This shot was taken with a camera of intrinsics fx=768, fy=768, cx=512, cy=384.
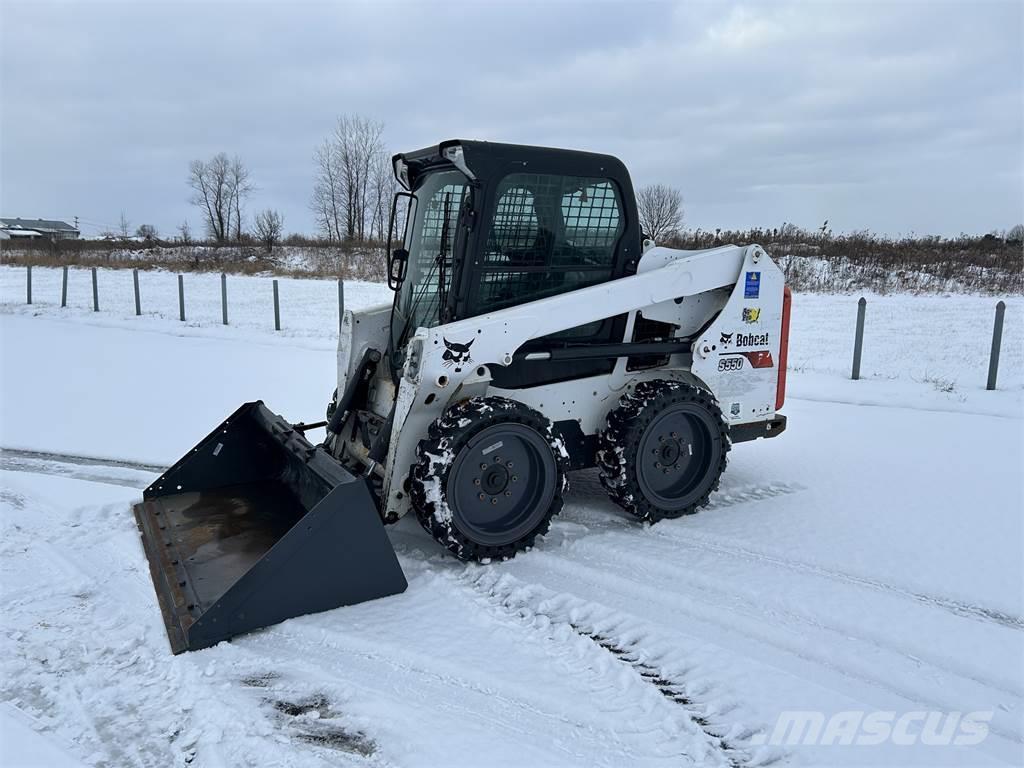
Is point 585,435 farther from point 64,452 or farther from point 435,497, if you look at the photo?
point 64,452

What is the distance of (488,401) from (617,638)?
1.42 meters

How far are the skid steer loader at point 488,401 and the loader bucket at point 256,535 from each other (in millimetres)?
11

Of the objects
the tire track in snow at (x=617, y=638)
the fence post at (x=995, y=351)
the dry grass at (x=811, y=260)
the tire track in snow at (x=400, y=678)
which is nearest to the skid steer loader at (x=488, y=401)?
the tire track in snow at (x=400, y=678)

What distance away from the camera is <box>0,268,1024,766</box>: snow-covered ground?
2.77 meters

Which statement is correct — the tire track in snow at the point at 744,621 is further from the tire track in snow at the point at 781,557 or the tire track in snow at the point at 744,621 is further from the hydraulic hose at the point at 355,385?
the hydraulic hose at the point at 355,385

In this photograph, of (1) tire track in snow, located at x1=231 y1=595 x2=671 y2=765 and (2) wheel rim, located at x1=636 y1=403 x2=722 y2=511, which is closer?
(1) tire track in snow, located at x1=231 y1=595 x2=671 y2=765

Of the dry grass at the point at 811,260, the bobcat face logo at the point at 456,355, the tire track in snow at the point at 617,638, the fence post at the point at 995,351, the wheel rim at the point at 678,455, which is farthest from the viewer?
the dry grass at the point at 811,260

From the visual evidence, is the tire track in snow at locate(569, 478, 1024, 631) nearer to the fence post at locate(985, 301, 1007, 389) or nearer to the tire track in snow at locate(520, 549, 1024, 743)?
the tire track in snow at locate(520, 549, 1024, 743)

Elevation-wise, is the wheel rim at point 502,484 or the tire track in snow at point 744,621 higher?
the wheel rim at point 502,484

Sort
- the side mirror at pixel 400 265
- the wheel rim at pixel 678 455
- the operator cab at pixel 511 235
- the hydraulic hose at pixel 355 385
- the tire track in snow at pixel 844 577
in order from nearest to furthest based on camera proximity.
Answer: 1. the tire track in snow at pixel 844 577
2. the operator cab at pixel 511 235
3. the wheel rim at pixel 678 455
4. the hydraulic hose at pixel 355 385
5. the side mirror at pixel 400 265

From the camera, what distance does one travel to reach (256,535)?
426 centimetres

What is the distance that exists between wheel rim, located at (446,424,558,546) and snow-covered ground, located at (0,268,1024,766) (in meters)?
0.22

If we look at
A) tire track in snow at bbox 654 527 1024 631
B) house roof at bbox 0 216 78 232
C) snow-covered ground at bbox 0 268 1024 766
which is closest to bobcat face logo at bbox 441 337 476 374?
snow-covered ground at bbox 0 268 1024 766

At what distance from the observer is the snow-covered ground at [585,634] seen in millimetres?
2773
